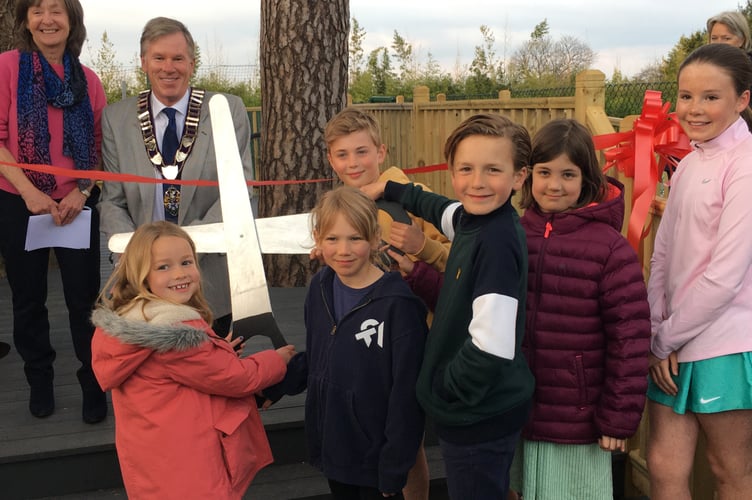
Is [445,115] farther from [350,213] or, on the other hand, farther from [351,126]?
[350,213]

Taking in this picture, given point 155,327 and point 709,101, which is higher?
point 709,101

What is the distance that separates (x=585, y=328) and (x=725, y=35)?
2.84 metres

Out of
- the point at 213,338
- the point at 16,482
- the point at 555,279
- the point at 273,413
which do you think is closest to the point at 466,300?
the point at 555,279

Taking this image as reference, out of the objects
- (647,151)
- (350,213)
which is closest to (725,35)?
(647,151)

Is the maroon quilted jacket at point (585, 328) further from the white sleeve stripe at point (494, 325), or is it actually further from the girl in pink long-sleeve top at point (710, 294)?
the white sleeve stripe at point (494, 325)

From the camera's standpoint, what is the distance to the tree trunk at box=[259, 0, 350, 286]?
5547mm

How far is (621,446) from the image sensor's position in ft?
7.51

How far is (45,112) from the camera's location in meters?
3.12

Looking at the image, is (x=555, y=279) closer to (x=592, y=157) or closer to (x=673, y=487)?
(x=592, y=157)

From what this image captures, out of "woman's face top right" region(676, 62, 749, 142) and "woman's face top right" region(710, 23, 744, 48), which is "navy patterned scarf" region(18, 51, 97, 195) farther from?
"woman's face top right" region(710, 23, 744, 48)

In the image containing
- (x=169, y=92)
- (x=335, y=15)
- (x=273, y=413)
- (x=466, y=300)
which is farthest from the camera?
(x=335, y=15)

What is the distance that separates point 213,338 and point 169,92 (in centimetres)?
105

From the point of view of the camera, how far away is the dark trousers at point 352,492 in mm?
2359

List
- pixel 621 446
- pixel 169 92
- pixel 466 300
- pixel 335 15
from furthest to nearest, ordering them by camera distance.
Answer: pixel 335 15 → pixel 169 92 → pixel 621 446 → pixel 466 300
